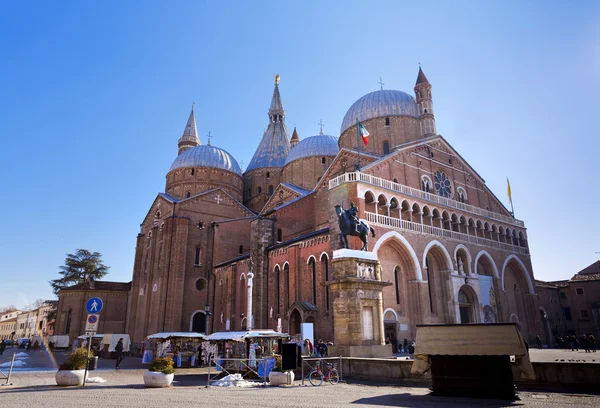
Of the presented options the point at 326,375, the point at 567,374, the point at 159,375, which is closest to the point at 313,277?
the point at 326,375

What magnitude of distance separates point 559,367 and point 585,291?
37.3 metres

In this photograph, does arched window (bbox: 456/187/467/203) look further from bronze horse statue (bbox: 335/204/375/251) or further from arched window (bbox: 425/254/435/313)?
bronze horse statue (bbox: 335/204/375/251)

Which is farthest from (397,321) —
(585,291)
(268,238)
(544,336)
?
(585,291)

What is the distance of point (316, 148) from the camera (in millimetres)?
39562

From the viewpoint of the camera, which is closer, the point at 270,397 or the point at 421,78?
the point at 270,397

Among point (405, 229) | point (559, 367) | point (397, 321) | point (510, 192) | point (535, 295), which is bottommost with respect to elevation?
point (559, 367)

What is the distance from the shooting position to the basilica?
2434 centimetres

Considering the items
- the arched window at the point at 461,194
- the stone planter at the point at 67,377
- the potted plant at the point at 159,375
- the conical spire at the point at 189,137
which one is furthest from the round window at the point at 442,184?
the conical spire at the point at 189,137

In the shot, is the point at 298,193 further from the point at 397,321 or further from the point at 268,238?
the point at 397,321

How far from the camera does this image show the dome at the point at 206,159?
4350 cm

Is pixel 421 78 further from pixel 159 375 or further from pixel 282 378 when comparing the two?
pixel 159 375

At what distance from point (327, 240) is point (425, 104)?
16175 millimetres

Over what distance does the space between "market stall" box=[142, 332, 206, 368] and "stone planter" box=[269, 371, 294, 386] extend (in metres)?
11.4

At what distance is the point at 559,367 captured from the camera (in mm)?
9617
